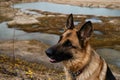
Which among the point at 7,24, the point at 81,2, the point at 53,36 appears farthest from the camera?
the point at 81,2

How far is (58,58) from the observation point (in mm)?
7926

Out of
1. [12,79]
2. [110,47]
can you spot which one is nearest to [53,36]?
[110,47]

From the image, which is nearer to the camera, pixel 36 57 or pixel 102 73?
pixel 102 73

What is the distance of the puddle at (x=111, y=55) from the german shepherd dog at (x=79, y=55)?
19.3 meters

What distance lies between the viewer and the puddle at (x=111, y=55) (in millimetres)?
28078

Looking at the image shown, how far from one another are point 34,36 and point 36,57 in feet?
43.4

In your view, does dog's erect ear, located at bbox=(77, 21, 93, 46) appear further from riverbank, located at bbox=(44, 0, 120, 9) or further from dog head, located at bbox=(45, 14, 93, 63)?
riverbank, located at bbox=(44, 0, 120, 9)

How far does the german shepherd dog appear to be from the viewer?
7797 millimetres

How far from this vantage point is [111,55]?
30.4 m

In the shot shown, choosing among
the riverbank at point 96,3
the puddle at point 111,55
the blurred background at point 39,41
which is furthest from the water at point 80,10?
the puddle at point 111,55

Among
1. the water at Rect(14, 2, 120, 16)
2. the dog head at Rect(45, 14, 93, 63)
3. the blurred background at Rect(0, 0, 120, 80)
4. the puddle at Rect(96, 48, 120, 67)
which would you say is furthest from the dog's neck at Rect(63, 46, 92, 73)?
the water at Rect(14, 2, 120, 16)

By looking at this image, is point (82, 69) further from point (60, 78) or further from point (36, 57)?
point (36, 57)

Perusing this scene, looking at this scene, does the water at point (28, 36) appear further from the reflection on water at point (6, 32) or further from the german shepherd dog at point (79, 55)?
the german shepherd dog at point (79, 55)

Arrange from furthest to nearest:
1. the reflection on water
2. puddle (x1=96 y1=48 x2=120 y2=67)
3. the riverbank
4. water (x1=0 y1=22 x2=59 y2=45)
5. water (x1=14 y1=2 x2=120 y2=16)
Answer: the riverbank
water (x1=14 y1=2 x2=120 y2=16)
the reflection on water
water (x1=0 y1=22 x2=59 y2=45)
puddle (x1=96 y1=48 x2=120 y2=67)
